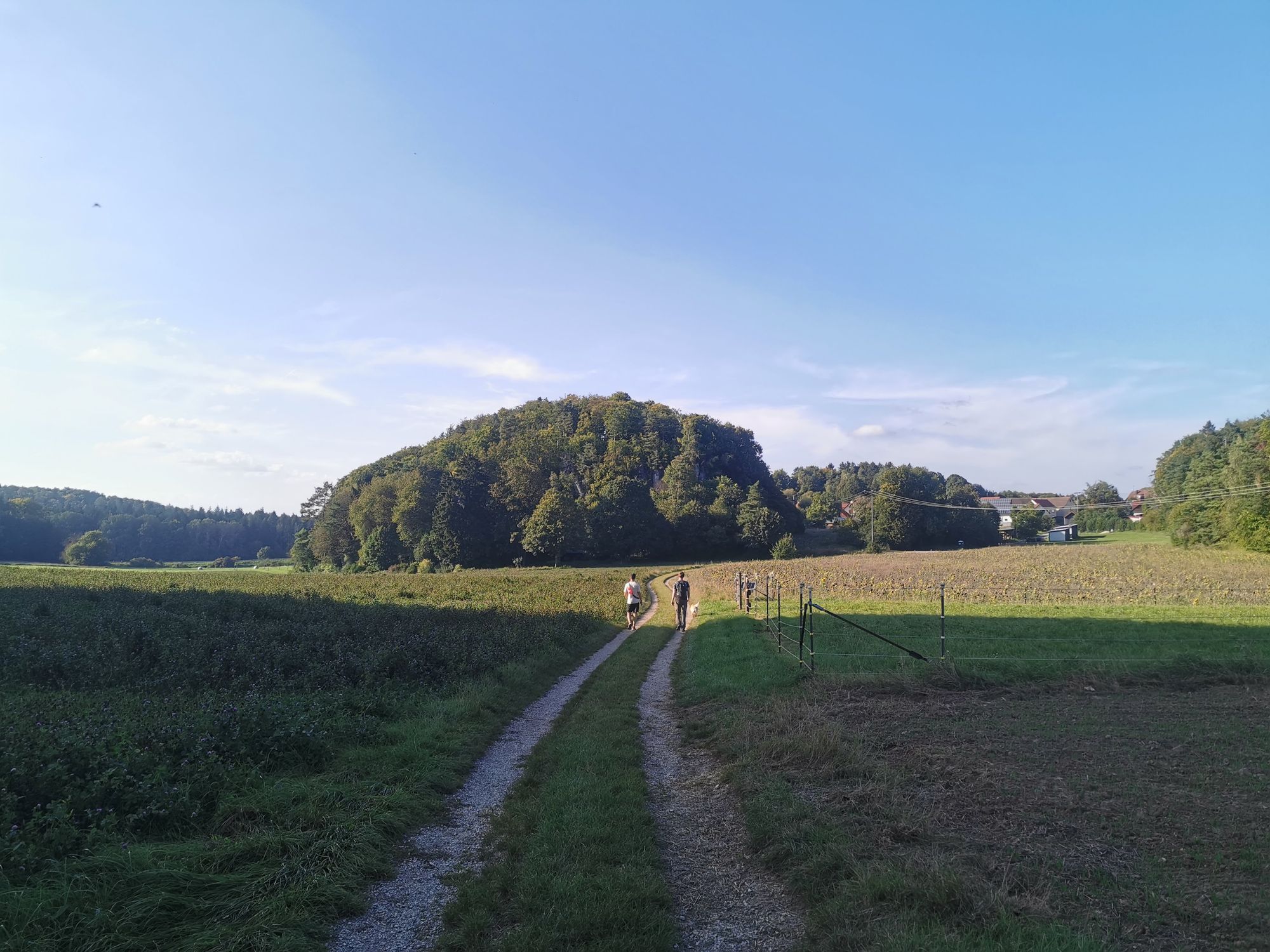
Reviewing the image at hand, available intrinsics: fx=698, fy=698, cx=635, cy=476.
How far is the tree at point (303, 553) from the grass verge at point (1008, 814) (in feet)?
310

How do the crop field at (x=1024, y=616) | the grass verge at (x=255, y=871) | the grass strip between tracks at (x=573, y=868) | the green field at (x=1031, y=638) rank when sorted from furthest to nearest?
the crop field at (x=1024, y=616) → the green field at (x=1031, y=638) → the grass strip between tracks at (x=573, y=868) → the grass verge at (x=255, y=871)

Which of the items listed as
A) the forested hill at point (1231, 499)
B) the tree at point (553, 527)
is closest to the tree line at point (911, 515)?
the forested hill at point (1231, 499)

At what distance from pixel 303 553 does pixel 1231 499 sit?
347 ft

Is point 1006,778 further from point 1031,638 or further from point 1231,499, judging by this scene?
point 1231,499

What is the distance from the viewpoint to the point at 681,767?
29.6ft

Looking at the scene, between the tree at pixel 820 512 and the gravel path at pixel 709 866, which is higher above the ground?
the tree at pixel 820 512

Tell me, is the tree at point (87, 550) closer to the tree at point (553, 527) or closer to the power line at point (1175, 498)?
the tree at point (553, 527)

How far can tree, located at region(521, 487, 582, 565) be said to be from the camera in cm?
7656

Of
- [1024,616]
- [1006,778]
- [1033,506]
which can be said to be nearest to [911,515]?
[1033,506]

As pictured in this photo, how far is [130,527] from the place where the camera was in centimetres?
11356

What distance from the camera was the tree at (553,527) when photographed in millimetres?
76562

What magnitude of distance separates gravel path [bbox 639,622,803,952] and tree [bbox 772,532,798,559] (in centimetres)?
7456

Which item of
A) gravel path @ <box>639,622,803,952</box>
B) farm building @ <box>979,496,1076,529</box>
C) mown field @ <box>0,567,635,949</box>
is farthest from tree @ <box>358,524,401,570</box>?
farm building @ <box>979,496,1076,529</box>

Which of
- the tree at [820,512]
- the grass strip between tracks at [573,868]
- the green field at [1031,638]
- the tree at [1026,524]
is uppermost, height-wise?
the tree at [820,512]
